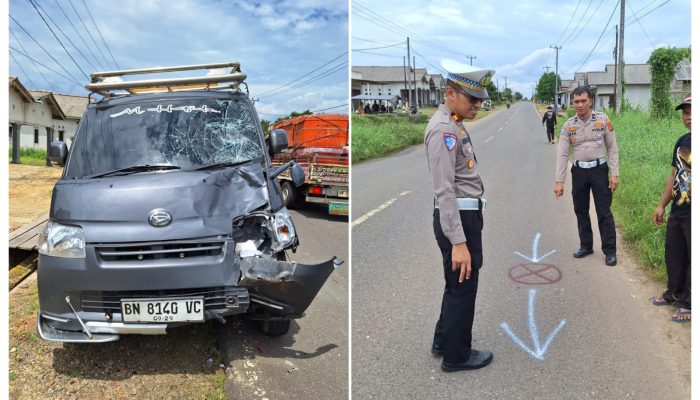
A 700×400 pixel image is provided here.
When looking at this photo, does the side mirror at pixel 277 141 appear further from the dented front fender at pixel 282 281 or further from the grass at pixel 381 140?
the grass at pixel 381 140

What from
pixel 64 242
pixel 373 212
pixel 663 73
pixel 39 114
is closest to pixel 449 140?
pixel 64 242

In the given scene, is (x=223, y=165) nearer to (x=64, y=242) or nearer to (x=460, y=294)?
(x=64, y=242)

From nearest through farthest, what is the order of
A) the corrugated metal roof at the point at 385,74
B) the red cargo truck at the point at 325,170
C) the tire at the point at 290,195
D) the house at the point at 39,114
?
the red cargo truck at the point at 325,170 → the tire at the point at 290,195 → the house at the point at 39,114 → the corrugated metal roof at the point at 385,74

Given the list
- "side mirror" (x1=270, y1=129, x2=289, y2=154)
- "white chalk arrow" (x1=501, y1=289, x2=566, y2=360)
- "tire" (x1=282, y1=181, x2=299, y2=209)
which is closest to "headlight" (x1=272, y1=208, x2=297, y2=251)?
"side mirror" (x1=270, y1=129, x2=289, y2=154)

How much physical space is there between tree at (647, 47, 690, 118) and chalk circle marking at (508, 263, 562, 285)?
443 inches

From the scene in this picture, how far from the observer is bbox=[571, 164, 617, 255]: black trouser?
5664mm

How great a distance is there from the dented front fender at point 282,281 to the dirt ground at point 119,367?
2.11 ft

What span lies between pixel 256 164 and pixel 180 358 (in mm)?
1697

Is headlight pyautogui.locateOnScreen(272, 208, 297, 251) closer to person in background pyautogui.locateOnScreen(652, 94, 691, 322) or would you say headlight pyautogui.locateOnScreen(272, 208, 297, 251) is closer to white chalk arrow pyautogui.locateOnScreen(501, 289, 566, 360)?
white chalk arrow pyautogui.locateOnScreen(501, 289, 566, 360)

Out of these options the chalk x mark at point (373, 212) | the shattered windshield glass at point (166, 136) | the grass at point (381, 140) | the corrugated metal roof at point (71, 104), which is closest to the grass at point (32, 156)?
the corrugated metal roof at point (71, 104)

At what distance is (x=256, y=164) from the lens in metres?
4.57

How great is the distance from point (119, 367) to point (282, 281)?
4.51ft

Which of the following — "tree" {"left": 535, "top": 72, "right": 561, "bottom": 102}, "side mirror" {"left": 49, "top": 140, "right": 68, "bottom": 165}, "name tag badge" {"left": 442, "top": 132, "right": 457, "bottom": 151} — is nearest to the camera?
"name tag badge" {"left": 442, "top": 132, "right": 457, "bottom": 151}

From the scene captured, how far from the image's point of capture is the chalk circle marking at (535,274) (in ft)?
17.0
